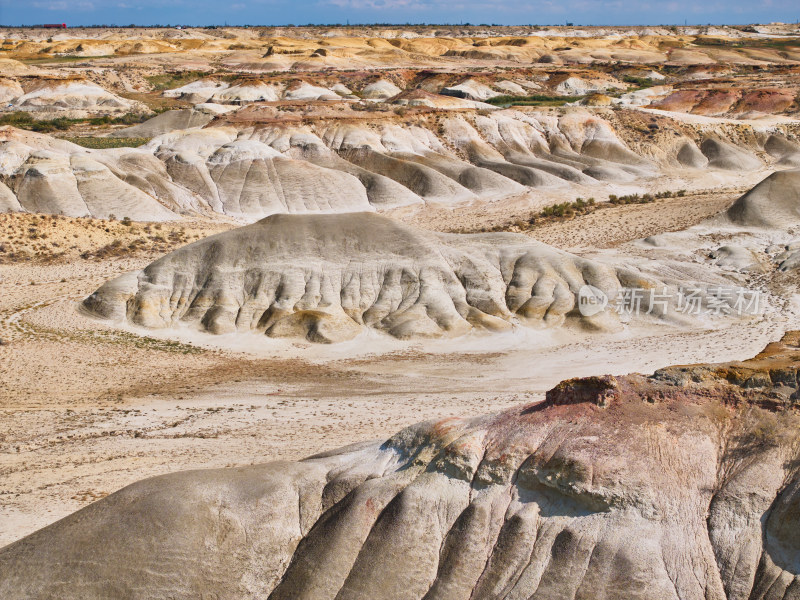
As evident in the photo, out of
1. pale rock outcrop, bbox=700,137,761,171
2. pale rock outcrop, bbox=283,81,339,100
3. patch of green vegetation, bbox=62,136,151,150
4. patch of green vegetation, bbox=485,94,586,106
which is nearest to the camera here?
pale rock outcrop, bbox=700,137,761,171

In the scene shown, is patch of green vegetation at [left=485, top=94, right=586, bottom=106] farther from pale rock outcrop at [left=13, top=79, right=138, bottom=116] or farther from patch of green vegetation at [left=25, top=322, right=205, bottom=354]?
patch of green vegetation at [left=25, top=322, right=205, bottom=354]

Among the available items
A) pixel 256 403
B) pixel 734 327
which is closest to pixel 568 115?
pixel 734 327

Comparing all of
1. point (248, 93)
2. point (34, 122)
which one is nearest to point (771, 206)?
point (248, 93)

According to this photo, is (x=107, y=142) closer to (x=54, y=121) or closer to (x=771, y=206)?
(x=54, y=121)

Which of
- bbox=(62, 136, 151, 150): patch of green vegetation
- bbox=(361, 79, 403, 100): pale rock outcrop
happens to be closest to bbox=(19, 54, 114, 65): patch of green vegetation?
bbox=(361, 79, 403, 100): pale rock outcrop

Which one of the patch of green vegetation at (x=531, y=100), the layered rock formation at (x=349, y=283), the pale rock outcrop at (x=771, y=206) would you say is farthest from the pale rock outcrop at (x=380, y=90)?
the layered rock formation at (x=349, y=283)

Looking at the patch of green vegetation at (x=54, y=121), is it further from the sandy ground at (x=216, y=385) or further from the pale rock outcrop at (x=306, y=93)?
the sandy ground at (x=216, y=385)
